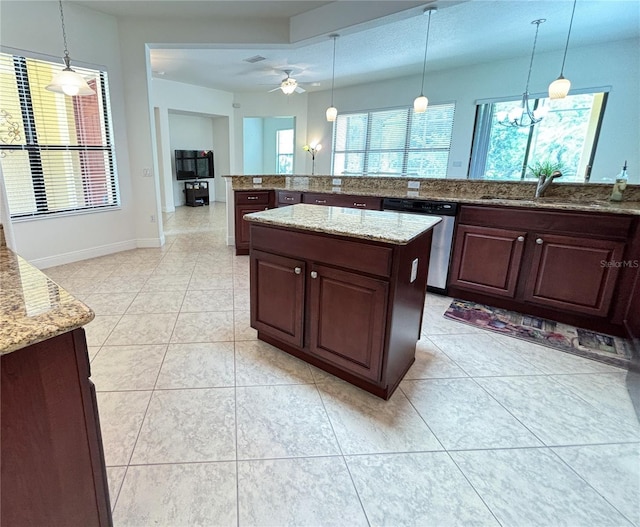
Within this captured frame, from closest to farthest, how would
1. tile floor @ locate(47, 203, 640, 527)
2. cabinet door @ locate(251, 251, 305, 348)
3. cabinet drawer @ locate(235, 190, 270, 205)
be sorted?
tile floor @ locate(47, 203, 640, 527) → cabinet door @ locate(251, 251, 305, 348) → cabinet drawer @ locate(235, 190, 270, 205)

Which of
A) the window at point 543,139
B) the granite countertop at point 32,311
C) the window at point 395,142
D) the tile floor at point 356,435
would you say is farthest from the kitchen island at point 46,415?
the window at point 395,142

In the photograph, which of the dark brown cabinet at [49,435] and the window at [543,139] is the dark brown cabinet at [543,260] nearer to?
the dark brown cabinet at [49,435]

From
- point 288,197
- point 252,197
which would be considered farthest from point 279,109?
point 288,197

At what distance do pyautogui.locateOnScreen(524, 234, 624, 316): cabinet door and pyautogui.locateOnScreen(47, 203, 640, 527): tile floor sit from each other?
537 mm

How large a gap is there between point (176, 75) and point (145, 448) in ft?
24.2

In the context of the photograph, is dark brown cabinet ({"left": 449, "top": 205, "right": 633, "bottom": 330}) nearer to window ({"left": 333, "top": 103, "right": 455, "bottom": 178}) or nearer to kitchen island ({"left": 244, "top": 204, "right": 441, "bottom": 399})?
kitchen island ({"left": 244, "top": 204, "right": 441, "bottom": 399})

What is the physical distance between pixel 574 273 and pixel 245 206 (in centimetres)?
347

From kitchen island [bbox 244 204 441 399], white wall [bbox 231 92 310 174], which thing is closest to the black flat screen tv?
white wall [bbox 231 92 310 174]

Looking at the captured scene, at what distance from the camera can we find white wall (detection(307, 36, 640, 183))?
181 inches

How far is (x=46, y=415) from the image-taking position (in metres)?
0.71

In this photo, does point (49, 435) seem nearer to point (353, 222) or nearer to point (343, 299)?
point (343, 299)

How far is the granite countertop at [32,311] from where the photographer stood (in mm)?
635

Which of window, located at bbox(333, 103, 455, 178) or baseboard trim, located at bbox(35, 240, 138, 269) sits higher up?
window, located at bbox(333, 103, 455, 178)

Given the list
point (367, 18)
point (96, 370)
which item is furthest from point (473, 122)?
point (96, 370)
